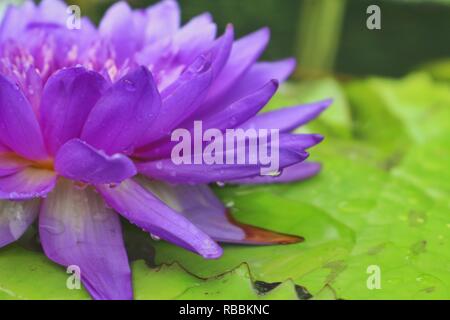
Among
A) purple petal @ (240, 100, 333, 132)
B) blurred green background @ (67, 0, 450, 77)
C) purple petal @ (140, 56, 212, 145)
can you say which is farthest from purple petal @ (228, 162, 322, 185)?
blurred green background @ (67, 0, 450, 77)

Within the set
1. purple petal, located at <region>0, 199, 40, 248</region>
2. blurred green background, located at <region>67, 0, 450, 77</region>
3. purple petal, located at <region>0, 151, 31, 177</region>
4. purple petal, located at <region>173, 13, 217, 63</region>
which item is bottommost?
blurred green background, located at <region>67, 0, 450, 77</region>

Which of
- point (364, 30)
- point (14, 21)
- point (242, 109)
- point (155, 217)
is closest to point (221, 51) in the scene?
point (242, 109)

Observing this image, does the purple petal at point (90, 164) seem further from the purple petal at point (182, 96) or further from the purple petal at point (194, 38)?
the purple petal at point (194, 38)

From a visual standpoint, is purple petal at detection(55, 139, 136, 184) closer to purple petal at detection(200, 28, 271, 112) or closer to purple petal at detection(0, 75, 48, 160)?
purple petal at detection(0, 75, 48, 160)

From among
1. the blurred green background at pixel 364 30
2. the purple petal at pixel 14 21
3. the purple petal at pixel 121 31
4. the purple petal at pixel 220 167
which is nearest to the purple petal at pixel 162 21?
the purple petal at pixel 121 31

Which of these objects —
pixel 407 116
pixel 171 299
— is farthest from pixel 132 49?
pixel 407 116
